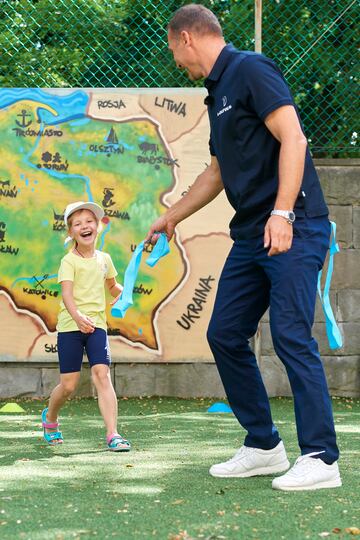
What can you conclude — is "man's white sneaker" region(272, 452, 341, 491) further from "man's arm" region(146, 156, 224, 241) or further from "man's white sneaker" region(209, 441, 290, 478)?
"man's arm" region(146, 156, 224, 241)

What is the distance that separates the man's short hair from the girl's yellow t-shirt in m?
1.82

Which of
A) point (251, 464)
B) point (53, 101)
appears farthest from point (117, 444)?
point (53, 101)

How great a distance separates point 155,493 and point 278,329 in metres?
0.79

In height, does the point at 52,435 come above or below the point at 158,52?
below

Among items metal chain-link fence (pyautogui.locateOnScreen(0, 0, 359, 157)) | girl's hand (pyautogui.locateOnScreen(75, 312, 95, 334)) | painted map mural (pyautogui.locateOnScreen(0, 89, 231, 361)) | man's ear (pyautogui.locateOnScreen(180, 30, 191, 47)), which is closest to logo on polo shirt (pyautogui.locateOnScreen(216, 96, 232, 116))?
man's ear (pyautogui.locateOnScreen(180, 30, 191, 47))

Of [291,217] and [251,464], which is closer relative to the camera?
[291,217]

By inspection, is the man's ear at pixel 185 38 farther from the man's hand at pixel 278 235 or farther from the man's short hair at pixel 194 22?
the man's hand at pixel 278 235

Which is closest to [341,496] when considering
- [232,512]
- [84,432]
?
[232,512]

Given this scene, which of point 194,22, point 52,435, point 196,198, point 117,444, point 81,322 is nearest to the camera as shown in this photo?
point 194,22

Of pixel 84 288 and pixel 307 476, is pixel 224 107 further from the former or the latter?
pixel 84 288

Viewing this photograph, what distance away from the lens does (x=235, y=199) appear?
4.25 meters

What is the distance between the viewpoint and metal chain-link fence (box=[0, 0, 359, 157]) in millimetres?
8352

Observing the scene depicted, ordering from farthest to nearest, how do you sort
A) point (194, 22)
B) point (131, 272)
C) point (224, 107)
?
point (131, 272) → point (194, 22) → point (224, 107)

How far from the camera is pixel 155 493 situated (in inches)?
157
